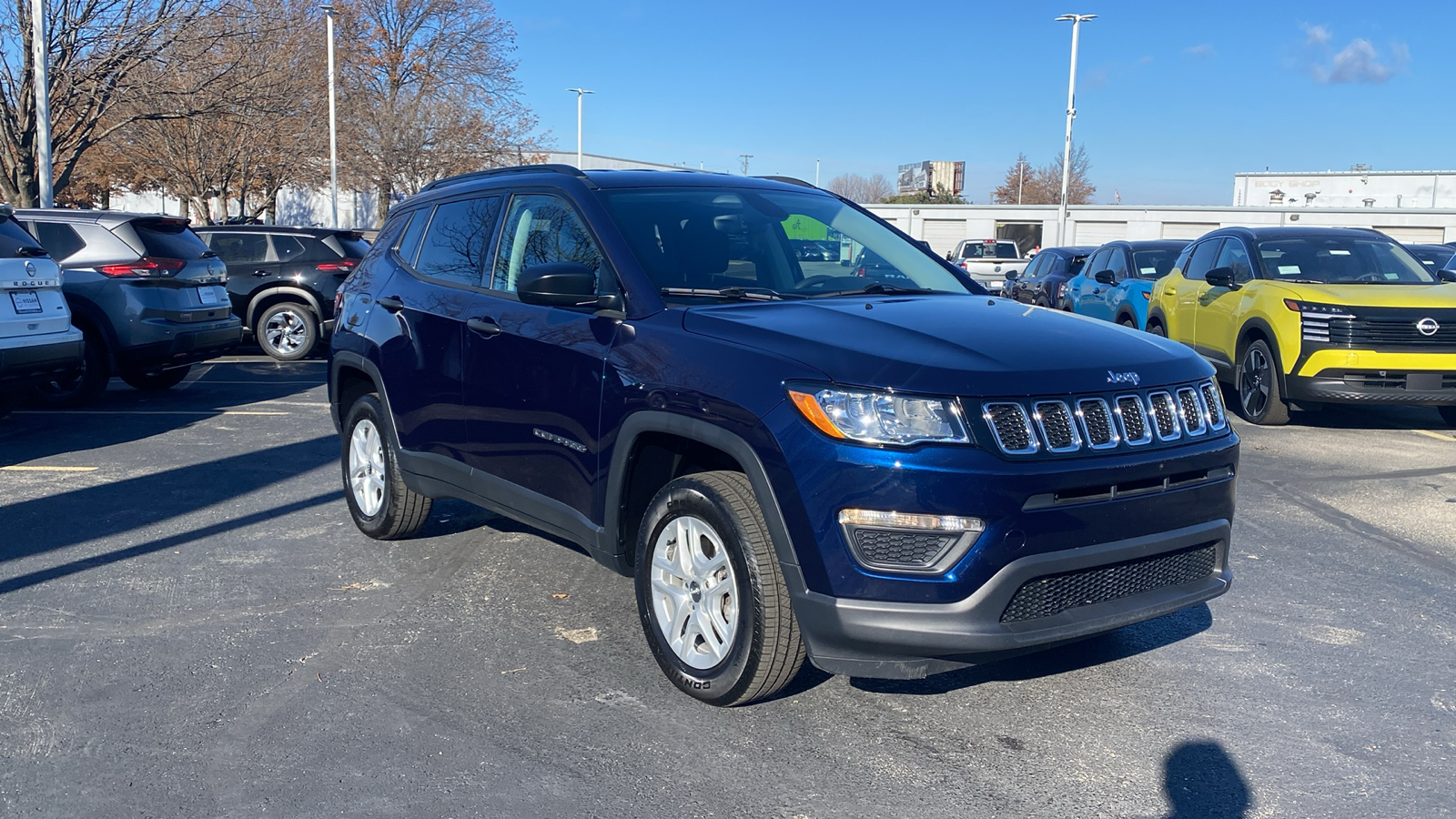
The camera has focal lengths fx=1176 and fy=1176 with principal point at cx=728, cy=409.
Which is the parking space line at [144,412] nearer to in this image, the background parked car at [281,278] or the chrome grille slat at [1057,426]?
the background parked car at [281,278]

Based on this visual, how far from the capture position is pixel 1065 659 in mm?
4391

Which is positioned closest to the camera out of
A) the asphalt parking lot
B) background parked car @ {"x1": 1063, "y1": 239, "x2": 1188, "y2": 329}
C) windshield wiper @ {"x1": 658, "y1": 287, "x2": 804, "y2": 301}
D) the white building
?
the asphalt parking lot

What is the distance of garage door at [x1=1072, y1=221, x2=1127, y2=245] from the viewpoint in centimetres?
5369

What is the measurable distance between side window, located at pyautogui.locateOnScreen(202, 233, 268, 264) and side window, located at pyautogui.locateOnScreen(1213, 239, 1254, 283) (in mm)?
11149

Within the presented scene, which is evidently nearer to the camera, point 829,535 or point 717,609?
point 829,535

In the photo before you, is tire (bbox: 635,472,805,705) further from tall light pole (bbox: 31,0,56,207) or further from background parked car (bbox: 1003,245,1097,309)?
Result: tall light pole (bbox: 31,0,56,207)

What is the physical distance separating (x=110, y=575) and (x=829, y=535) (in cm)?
375

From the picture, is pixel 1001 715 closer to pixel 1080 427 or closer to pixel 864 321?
pixel 1080 427

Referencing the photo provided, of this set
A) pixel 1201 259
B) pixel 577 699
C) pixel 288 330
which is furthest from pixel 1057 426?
pixel 288 330

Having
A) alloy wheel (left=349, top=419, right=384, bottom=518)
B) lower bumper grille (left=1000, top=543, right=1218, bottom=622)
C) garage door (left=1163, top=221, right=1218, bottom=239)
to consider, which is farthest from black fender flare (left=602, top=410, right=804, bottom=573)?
garage door (left=1163, top=221, right=1218, bottom=239)

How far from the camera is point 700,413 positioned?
Result: 12.2 ft

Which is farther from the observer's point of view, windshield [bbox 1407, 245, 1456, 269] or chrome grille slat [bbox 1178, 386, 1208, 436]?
windshield [bbox 1407, 245, 1456, 269]

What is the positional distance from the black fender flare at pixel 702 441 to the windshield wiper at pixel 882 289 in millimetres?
987

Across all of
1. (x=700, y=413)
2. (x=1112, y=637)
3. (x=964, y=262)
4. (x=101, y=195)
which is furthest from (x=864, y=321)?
(x=101, y=195)
